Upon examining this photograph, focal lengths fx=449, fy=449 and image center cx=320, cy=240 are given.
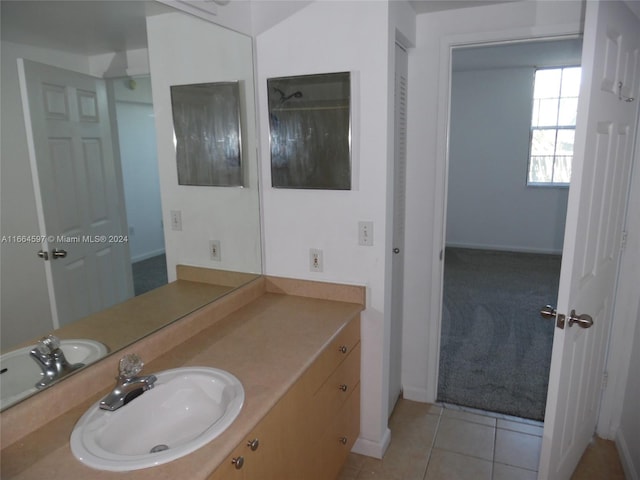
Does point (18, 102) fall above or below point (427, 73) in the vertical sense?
below

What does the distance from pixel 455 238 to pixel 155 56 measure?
5.59 metres

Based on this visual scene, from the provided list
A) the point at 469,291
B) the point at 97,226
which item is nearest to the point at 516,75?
the point at 469,291

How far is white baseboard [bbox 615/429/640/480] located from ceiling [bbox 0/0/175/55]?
2670 mm

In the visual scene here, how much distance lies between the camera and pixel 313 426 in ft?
5.49

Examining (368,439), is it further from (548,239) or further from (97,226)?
(548,239)

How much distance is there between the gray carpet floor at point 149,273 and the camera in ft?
5.29

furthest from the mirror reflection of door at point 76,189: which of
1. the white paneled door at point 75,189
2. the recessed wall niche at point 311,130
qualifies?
the recessed wall niche at point 311,130

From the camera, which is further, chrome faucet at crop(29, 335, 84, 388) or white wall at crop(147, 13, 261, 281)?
white wall at crop(147, 13, 261, 281)

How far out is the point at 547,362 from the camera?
3.14m

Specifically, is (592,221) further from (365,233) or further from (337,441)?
(337,441)

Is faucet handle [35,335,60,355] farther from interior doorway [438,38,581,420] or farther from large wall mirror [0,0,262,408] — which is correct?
interior doorway [438,38,581,420]

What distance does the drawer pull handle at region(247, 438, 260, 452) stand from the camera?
48.9 inches

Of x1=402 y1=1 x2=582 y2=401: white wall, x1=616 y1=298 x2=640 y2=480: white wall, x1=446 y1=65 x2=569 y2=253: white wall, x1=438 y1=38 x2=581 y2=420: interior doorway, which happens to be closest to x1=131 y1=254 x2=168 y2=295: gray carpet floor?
x1=402 y1=1 x2=582 y2=401: white wall

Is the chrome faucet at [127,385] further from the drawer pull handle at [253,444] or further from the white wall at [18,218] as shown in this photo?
the drawer pull handle at [253,444]
